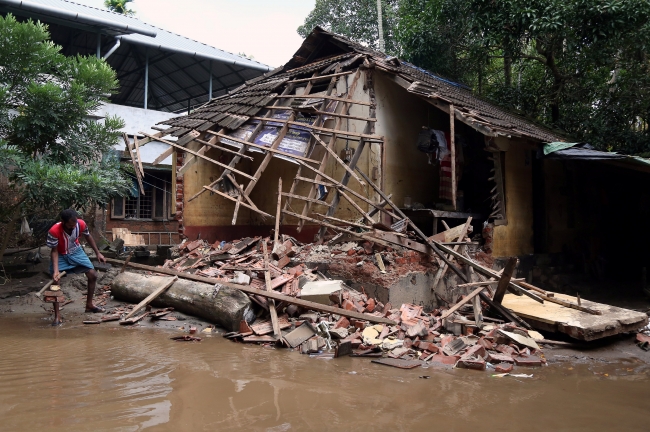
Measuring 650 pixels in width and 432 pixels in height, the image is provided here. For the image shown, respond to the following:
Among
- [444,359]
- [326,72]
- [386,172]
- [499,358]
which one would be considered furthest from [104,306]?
[326,72]

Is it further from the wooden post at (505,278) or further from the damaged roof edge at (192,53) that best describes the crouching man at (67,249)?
the damaged roof edge at (192,53)

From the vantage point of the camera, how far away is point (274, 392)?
Answer: 428 cm

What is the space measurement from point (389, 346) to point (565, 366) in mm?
1996

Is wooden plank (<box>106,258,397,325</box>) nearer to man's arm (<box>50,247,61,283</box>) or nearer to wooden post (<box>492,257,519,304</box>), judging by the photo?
wooden post (<box>492,257,519,304</box>)

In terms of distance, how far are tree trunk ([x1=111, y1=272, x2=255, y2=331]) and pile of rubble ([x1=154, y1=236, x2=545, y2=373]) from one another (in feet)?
0.71

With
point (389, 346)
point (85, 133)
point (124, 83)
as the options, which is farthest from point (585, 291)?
point (124, 83)

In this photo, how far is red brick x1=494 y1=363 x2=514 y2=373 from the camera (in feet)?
17.3

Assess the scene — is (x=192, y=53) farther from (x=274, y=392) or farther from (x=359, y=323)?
(x=274, y=392)

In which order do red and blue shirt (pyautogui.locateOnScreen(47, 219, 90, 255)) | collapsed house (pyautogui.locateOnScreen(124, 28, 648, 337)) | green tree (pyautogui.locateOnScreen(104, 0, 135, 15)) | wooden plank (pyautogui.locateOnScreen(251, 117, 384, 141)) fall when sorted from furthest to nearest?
green tree (pyautogui.locateOnScreen(104, 0, 135, 15)), wooden plank (pyautogui.locateOnScreen(251, 117, 384, 141)), collapsed house (pyautogui.locateOnScreen(124, 28, 648, 337)), red and blue shirt (pyautogui.locateOnScreen(47, 219, 90, 255))

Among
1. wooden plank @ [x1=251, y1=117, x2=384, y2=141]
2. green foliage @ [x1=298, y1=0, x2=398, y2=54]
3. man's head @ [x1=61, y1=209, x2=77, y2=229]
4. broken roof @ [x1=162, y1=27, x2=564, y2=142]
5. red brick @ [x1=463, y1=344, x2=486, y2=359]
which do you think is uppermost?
green foliage @ [x1=298, y1=0, x2=398, y2=54]

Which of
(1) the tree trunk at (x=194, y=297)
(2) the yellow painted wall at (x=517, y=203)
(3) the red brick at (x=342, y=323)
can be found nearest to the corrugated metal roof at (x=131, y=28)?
(1) the tree trunk at (x=194, y=297)

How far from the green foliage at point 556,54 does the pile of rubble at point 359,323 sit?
7899 mm

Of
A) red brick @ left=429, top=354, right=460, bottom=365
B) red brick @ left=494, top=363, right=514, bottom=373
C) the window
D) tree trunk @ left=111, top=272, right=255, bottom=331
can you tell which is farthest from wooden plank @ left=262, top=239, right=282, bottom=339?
the window

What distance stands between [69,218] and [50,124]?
2.27m
